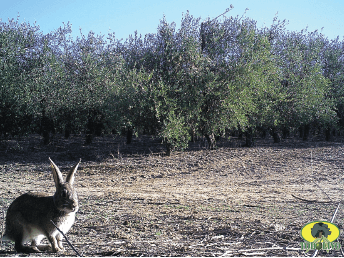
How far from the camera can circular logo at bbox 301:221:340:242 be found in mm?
3854

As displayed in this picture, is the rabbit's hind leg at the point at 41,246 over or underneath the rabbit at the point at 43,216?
underneath

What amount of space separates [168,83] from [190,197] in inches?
305

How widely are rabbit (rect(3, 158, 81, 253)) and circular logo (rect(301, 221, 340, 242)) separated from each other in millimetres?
2875

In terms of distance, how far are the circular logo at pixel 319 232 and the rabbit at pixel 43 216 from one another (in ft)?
9.43

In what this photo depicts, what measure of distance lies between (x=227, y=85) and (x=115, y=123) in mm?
5497

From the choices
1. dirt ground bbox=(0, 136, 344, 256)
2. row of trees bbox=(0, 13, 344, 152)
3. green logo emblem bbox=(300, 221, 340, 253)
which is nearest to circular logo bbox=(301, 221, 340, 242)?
green logo emblem bbox=(300, 221, 340, 253)

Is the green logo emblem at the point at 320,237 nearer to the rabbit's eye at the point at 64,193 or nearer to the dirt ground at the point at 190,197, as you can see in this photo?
the dirt ground at the point at 190,197

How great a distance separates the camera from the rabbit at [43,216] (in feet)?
11.6

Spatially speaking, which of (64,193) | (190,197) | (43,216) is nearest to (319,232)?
(64,193)

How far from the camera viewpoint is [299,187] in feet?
29.4

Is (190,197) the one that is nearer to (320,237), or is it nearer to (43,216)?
(320,237)

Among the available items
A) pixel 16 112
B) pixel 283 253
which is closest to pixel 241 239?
pixel 283 253

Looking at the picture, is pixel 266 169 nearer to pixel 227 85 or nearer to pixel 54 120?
pixel 227 85

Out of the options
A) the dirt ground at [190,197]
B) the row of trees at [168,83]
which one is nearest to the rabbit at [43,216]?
the dirt ground at [190,197]
